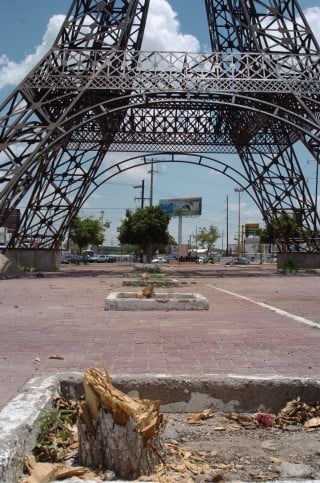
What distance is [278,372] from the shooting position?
5.72 m

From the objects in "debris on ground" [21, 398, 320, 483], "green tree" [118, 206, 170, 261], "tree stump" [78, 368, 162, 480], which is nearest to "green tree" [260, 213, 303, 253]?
"debris on ground" [21, 398, 320, 483]

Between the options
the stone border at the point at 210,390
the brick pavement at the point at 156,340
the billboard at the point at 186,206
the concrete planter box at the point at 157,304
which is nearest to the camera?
the stone border at the point at 210,390

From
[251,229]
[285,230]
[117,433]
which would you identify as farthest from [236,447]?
[251,229]

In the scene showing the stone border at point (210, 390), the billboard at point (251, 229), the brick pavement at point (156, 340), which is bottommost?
the brick pavement at point (156, 340)

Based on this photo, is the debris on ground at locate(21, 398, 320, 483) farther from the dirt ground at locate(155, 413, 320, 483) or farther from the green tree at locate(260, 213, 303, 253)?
the green tree at locate(260, 213, 303, 253)

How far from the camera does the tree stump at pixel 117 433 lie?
111 inches

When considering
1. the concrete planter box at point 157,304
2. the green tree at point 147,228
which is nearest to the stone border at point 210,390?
the concrete planter box at point 157,304

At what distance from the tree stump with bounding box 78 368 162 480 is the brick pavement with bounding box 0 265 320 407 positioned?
1790 mm

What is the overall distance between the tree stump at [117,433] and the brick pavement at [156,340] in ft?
5.87

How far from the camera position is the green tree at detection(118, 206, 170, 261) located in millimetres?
58875

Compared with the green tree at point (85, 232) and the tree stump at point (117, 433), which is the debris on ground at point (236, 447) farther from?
the green tree at point (85, 232)

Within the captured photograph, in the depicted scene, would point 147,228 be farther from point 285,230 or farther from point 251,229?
point 251,229

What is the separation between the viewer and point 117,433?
2.85 m

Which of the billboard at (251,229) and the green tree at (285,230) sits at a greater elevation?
the billboard at (251,229)
